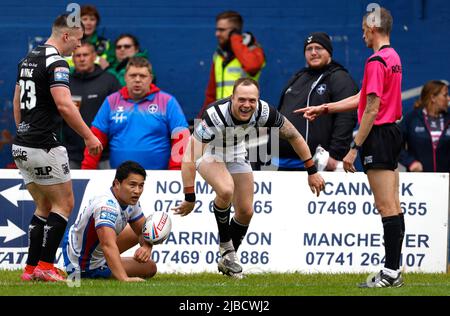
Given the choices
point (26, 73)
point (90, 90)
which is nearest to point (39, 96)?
point (26, 73)

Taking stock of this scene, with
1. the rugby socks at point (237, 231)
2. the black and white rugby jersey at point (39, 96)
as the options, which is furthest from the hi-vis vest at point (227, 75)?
the black and white rugby jersey at point (39, 96)

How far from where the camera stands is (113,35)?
14.8 m

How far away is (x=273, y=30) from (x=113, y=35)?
216cm

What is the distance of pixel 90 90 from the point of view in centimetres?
1320

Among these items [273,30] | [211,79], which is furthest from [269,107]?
[273,30]

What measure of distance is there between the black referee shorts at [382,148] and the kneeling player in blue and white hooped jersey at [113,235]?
6.95ft

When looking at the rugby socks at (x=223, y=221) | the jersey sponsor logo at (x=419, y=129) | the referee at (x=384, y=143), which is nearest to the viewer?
the referee at (x=384, y=143)

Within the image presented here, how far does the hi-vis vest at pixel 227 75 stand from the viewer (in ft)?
44.9

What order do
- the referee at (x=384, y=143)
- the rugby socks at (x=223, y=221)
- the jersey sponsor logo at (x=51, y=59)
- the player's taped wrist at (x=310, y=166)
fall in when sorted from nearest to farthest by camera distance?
1. the referee at (x=384, y=143)
2. the jersey sponsor logo at (x=51, y=59)
3. the player's taped wrist at (x=310, y=166)
4. the rugby socks at (x=223, y=221)

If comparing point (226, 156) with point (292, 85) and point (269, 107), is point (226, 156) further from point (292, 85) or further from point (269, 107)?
point (292, 85)

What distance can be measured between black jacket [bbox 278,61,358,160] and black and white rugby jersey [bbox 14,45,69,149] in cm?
336

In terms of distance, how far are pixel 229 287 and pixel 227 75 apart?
15.5 feet

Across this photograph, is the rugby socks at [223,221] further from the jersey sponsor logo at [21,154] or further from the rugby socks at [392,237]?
the jersey sponsor logo at [21,154]

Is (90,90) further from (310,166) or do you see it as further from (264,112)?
(310,166)
